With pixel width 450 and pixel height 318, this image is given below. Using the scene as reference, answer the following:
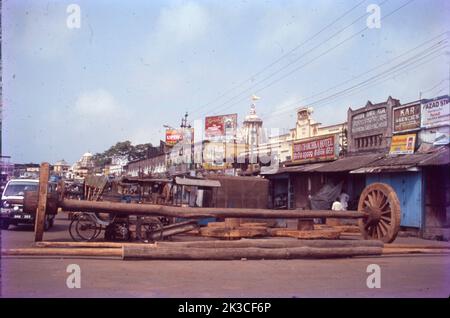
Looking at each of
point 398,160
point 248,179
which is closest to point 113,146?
point 248,179

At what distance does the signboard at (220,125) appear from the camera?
5038 centimetres

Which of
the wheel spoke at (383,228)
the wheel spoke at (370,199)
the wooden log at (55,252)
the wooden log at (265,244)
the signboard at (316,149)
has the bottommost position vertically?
the wooden log at (55,252)

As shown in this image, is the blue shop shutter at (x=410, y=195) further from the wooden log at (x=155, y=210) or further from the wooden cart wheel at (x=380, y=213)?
the wooden log at (x=155, y=210)

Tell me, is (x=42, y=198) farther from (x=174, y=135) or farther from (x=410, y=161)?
(x=174, y=135)

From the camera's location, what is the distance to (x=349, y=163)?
21.7 meters

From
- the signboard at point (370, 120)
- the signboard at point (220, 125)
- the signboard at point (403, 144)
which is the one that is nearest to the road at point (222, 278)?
the signboard at point (403, 144)

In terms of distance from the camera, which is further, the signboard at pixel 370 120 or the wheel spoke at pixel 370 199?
the signboard at pixel 370 120

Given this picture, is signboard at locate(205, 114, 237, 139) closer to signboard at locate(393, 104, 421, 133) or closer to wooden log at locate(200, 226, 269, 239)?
signboard at locate(393, 104, 421, 133)

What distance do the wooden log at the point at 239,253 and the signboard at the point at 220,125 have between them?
132 feet

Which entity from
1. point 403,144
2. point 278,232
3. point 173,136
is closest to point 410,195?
point 403,144

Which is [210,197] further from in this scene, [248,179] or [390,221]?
[390,221]

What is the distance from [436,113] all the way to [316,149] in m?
9.26
